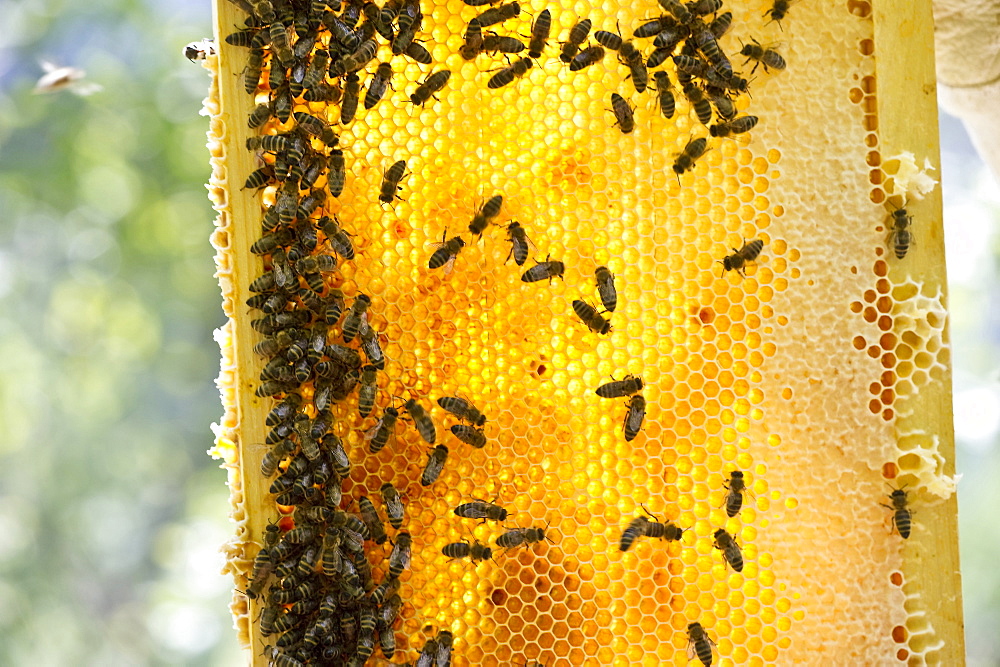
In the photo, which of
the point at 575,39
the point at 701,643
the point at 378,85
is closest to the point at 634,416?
the point at 701,643

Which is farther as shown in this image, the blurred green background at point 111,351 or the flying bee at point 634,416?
the blurred green background at point 111,351

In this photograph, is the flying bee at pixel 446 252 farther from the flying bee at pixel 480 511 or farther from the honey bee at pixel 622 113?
the flying bee at pixel 480 511

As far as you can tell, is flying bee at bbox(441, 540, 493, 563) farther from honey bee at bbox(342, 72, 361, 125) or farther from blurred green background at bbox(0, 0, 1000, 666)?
blurred green background at bbox(0, 0, 1000, 666)

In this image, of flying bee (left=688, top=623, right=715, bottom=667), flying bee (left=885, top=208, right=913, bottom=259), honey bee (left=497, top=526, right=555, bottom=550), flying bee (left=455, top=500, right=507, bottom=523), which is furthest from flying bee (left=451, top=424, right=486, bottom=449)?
flying bee (left=885, top=208, right=913, bottom=259)

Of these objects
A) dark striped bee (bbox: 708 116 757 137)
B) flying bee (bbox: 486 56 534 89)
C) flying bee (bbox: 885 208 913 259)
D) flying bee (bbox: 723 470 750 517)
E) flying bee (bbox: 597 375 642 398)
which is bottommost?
flying bee (bbox: 723 470 750 517)

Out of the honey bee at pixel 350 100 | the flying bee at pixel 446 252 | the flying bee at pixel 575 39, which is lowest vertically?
the flying bee at pixel 446 252

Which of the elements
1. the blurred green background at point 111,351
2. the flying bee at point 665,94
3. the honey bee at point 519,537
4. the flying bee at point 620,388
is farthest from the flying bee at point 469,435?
the blurred green background at point 111,351

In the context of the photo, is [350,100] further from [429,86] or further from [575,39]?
[575,39]
